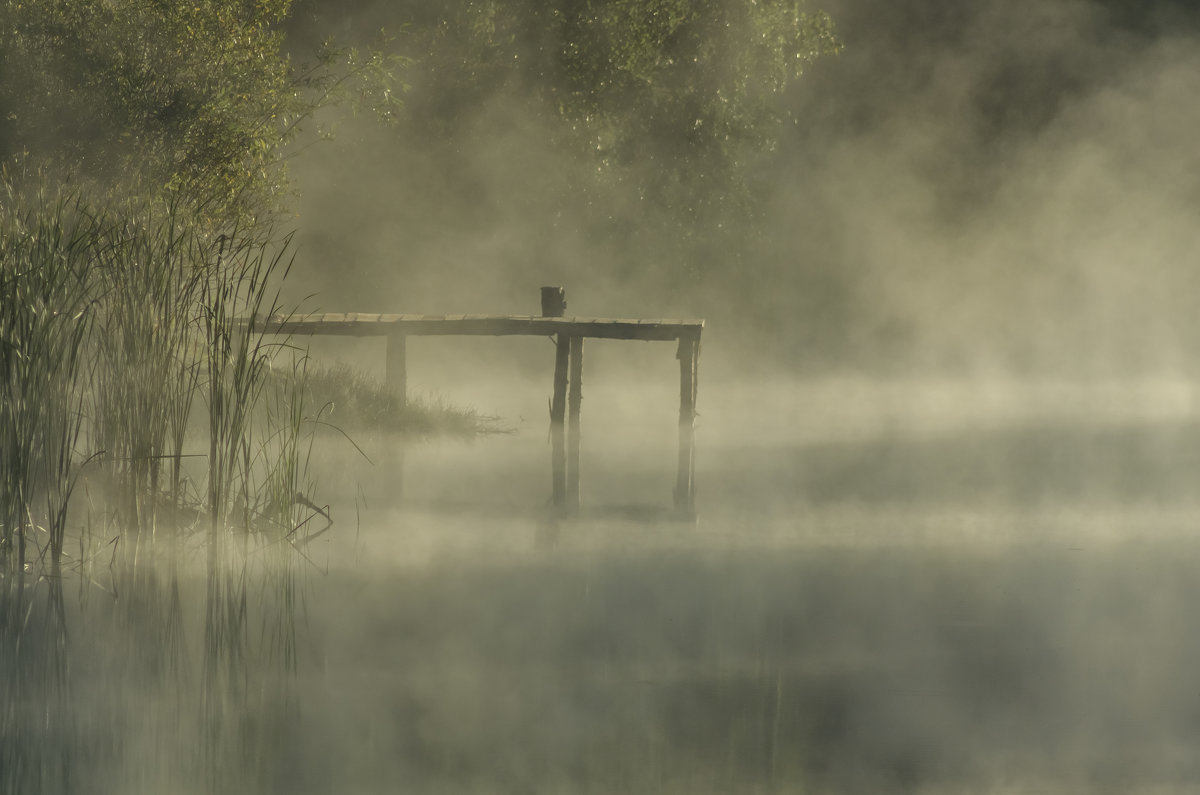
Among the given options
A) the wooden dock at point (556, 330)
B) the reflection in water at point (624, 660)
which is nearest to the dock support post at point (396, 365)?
the wooden dock at point (556, 330)

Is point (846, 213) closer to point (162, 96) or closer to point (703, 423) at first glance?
point (703, 423)

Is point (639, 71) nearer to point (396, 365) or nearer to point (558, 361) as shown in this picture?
point (558, 361)

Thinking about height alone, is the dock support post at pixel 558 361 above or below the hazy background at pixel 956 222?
below

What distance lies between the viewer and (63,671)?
12.3 feet

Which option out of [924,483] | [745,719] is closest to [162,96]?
[924,483]

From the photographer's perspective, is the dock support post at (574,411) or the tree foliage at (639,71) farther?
the tree foliage at (639,71)

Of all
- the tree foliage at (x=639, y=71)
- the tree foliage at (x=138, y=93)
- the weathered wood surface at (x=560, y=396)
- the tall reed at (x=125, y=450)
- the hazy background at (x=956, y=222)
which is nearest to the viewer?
the tall reed at (x=125, y=450)

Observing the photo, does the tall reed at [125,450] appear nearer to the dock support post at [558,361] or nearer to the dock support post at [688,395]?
the dock support post at [688,395]

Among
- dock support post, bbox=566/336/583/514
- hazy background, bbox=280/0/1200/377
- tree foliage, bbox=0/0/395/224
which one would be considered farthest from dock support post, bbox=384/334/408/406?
hazy background, bbox=280/0/1200/377

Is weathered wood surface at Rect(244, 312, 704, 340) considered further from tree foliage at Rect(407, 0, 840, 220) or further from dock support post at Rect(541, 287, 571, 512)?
tree foliage at Rect(407, 0, 840, 220)

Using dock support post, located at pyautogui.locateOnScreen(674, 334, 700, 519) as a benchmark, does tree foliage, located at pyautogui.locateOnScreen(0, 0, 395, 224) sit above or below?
above

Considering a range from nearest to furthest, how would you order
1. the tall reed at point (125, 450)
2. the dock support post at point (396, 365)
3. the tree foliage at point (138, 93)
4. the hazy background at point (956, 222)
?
the tall reed at point (125, 450)
the tree foliage at point (138, 93)
the dock support post at point (396, 365)
the hazy background at point (956, 222)

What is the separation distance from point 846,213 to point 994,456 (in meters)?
10.7

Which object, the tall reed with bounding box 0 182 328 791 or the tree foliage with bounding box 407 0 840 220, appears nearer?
the tall reed with bounding box 0 182 328 791
